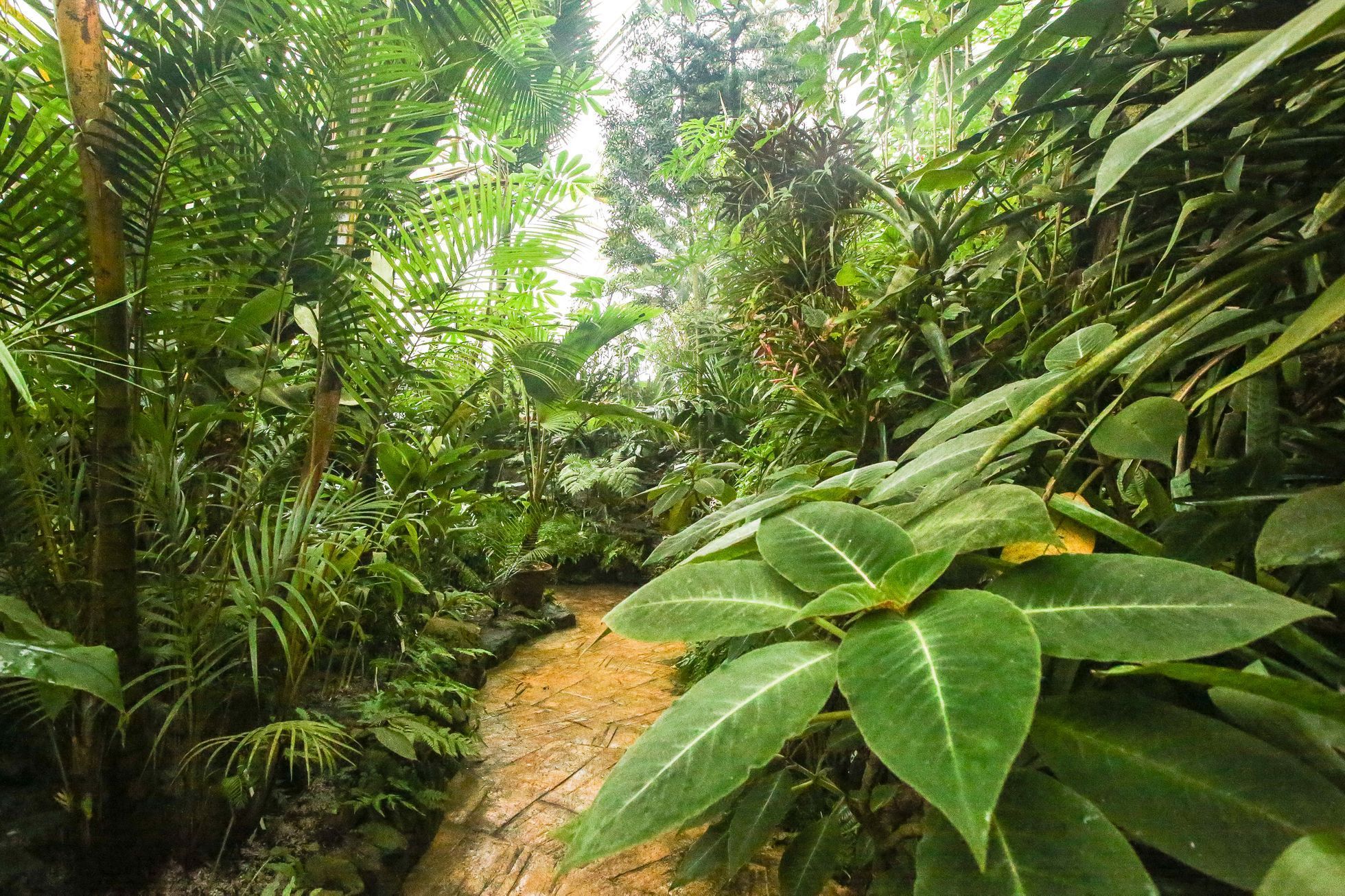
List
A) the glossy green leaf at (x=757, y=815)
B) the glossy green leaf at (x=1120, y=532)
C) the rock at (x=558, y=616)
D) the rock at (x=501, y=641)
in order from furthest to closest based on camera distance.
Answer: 1. the rock at (x=558, y=616)
2. the rock at (x=501, y=641)
3. the glossy green leaf at (x=757, y=815)
4. the glossy green leaf at (x=1120, y=532)

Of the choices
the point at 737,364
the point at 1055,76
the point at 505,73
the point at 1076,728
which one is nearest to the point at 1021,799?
the point at 1076,728

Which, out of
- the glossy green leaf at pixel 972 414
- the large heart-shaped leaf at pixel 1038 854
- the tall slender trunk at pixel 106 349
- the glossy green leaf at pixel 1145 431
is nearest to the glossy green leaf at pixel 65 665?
the tall slender trunk at pixel 106 349

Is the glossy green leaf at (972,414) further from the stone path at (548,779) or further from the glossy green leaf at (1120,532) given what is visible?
the stone path at (548,779)

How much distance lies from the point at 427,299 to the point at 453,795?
1593 mm

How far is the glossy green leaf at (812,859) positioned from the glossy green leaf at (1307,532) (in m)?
0.56

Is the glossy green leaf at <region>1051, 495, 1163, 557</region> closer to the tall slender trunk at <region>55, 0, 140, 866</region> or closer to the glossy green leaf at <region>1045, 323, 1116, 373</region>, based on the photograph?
the glossy green leaf at <region>1045, 323, 1116, 373</region>

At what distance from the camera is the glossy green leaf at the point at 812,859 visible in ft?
2.30

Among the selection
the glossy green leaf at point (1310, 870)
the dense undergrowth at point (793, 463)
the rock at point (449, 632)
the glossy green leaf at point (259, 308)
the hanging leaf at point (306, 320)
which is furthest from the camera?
the rock at point (449, 632)

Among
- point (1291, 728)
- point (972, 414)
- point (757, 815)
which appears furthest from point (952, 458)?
point (757, 815)

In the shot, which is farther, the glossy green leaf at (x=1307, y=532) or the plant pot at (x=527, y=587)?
the plant pot at (x=527, y=587)

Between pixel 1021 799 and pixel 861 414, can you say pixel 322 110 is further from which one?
pixel 1021 799

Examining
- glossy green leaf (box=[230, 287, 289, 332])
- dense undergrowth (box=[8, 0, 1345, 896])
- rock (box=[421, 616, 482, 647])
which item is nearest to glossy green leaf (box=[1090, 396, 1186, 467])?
dense undergrowth (box=[8, 0, 1345, 896])

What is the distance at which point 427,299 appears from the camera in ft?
6.16

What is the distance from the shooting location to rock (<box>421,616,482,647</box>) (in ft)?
8.55
